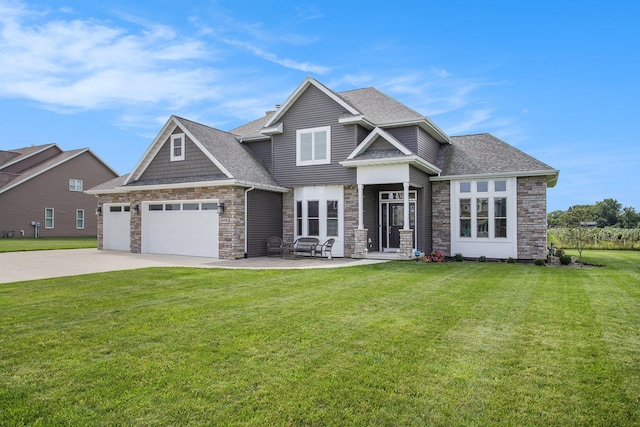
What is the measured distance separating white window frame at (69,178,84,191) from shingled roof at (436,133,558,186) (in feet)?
96.1

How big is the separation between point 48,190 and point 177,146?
20135 mm

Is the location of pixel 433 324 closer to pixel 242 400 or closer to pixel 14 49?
pixel 242 400

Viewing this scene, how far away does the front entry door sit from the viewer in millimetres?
17938

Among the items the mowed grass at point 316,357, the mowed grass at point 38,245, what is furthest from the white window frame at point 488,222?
the mowed grass at point 38,245

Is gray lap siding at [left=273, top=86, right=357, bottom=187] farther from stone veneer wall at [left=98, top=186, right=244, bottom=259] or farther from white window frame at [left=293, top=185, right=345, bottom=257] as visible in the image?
stone veneer wall at [left=98, top=186, right=244, bottom=259]

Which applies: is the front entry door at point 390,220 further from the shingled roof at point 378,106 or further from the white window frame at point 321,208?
the shingled roof at point 378,106

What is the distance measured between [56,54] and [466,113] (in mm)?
17795

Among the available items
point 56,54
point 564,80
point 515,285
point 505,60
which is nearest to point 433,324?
point 515,285

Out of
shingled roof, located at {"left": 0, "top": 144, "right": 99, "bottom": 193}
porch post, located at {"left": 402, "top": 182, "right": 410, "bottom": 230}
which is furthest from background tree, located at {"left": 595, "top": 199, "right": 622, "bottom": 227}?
shingled roof, located at {"left": 0, "top": 144, "right": 99, "bottom": 193}

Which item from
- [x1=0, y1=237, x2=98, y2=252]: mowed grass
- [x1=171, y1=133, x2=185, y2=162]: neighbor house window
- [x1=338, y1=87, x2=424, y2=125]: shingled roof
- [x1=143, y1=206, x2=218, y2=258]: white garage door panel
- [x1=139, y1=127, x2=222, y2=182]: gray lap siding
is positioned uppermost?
[x1=338, y1=87, x2=424, y2=125]: shingled roof

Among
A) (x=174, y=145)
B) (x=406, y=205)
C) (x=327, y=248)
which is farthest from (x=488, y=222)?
(x=174, y=145)

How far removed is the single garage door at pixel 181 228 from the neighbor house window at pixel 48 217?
18408 mm

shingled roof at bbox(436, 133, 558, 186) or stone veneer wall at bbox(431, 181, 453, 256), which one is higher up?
shingled roof at bbox(436, 133, 558, 186)

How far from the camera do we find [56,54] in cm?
1534
